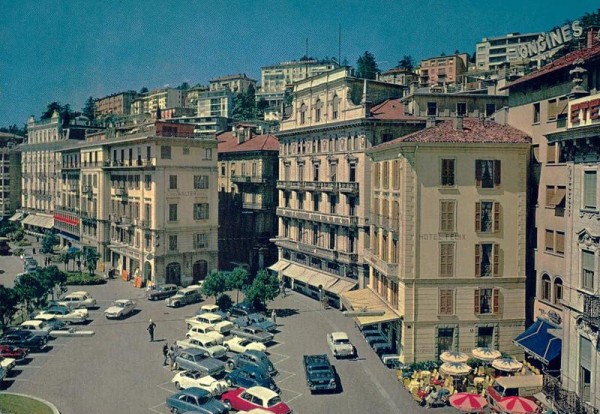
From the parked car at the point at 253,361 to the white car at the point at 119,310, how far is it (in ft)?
64.6

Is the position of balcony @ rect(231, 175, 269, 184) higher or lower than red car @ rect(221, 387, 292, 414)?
higher

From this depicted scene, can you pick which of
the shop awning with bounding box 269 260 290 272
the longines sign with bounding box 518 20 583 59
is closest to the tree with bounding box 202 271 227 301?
the shop awning with bounding box 269 260 290 272

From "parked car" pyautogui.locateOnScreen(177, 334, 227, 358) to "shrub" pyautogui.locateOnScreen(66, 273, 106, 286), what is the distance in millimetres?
34005

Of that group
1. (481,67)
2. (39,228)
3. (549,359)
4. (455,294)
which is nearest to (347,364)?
(455,294)

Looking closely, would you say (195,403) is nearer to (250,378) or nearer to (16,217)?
(250,378)

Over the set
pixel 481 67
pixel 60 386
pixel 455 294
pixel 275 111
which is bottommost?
pixel 60 386

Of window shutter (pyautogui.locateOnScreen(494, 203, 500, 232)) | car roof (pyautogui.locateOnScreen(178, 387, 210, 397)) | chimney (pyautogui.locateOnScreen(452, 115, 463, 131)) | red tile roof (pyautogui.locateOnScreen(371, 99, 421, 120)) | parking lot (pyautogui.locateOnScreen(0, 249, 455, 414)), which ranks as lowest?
parking lot (pyautogui.locateOnScreen(0, 249, 455, 414))

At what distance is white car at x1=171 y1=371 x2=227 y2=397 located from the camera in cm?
3794

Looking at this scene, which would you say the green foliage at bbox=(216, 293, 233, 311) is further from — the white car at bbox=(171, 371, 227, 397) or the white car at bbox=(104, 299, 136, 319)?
the white car at bbox=(171, 371, 227, 397)

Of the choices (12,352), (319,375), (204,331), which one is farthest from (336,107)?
(12,352)

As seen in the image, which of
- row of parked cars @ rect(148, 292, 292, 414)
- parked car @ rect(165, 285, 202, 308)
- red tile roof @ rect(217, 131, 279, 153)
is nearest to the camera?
row of parked cars @ rect(148, 292, 292, 414)

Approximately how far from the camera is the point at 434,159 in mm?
43000

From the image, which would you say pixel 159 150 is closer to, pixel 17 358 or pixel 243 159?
pixel 243 159

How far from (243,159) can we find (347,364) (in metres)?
46.4
